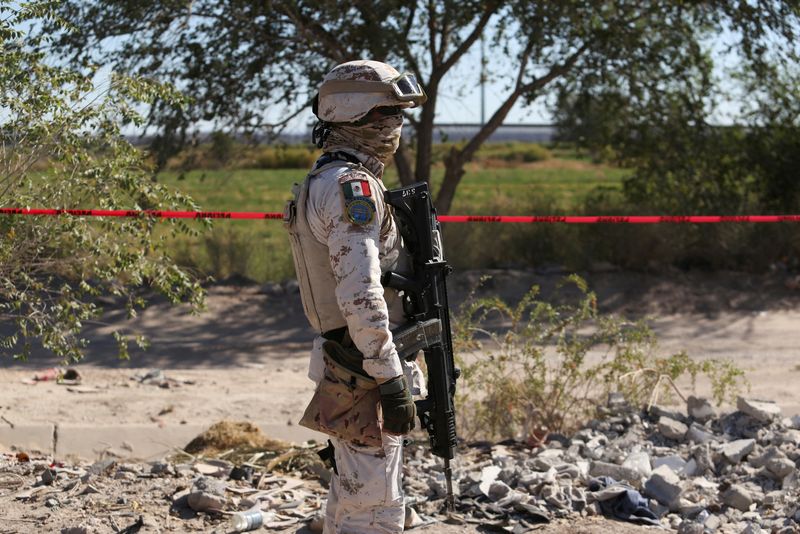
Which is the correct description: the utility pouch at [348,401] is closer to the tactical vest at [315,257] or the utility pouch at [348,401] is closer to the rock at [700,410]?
the tactical vest at [315,257]

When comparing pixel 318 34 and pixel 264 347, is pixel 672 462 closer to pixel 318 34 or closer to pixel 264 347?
pixel 264 347

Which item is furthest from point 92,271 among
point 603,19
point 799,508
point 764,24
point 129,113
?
point 764,24

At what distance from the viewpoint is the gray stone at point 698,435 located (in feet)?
18.7

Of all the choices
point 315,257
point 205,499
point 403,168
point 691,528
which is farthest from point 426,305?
point 403,168

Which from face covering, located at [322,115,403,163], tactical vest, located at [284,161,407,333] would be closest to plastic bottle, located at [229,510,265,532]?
tactical vest, located at [284,161,407,333]

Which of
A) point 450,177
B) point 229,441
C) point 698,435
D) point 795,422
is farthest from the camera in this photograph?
point 450,177

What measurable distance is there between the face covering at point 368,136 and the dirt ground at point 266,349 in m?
1.90

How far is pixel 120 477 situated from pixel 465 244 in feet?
24.6

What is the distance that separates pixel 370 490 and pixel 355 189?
1027 mm

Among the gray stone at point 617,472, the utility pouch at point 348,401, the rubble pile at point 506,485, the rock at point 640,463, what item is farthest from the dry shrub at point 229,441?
the utility pouch at point 348,401

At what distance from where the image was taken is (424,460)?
5559 mm

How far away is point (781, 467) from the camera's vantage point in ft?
16.8

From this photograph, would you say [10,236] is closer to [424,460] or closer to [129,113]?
[129,113]

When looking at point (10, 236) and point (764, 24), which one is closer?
point (10, 236)
